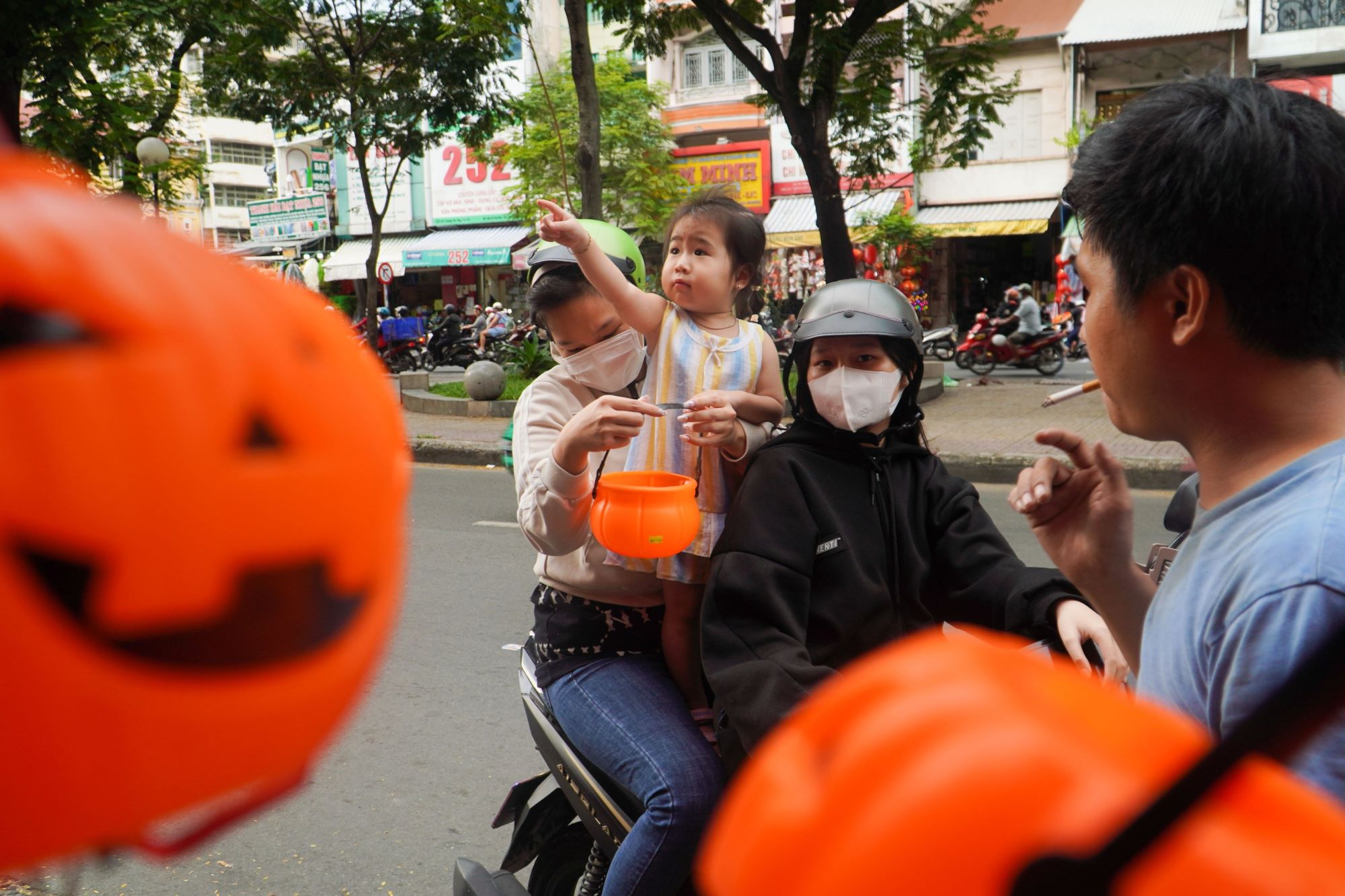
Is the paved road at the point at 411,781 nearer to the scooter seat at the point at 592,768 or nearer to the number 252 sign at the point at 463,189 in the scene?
the scooter seat at the point at 592,768

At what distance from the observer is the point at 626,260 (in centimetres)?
204

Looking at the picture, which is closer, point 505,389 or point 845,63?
point 845,63

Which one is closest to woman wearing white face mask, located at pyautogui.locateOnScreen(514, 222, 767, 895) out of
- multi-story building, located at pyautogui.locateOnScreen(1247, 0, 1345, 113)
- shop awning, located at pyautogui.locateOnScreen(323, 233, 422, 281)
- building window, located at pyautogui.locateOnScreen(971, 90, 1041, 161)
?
multi-story building, located at pyautogui.locateOnScreen(1247, 0, 1345, 113)

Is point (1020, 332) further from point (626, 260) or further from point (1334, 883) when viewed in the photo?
point (1334, 883)

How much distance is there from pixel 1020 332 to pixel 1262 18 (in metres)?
9.43

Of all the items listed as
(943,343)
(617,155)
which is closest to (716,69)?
(617,155)

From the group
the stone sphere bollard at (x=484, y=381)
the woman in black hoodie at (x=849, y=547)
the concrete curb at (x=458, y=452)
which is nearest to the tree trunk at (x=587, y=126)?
the concrete curb at (x=458, y=452)

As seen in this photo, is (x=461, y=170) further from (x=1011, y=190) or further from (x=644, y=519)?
(x=644, y=519)

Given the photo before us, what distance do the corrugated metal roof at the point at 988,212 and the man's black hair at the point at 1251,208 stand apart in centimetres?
2287

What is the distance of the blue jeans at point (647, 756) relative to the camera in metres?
1.77

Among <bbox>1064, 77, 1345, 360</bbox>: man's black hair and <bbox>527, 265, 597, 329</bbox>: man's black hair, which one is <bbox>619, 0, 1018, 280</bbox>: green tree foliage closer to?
<bbox>527, 265, 597, 329</bbox>: man's black hair

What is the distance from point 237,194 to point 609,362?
118ft

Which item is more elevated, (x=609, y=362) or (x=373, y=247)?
(x=373, y=247)

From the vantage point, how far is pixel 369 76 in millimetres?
13672
